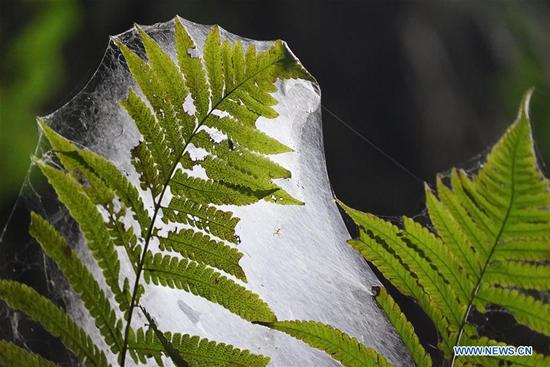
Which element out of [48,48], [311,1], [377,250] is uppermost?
[311,1]

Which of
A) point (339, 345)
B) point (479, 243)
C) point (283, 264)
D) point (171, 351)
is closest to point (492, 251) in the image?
Result: point (479, 243)

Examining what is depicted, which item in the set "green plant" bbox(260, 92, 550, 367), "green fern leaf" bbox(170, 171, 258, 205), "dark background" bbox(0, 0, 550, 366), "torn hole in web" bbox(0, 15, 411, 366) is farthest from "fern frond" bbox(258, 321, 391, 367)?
"dark background" bbox(0, 0, 550, 366)

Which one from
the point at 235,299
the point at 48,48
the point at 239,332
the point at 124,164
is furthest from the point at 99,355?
the point at 48,48

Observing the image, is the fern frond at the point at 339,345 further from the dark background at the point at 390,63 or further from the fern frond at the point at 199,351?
the dark background at the point at 390,63

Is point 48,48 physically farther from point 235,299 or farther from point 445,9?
point 445,9

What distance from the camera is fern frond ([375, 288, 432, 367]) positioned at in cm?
49

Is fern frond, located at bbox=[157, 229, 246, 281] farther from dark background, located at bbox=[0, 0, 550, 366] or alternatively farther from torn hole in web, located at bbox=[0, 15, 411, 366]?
dark background, located at bbox=[0, 0, 550, 366]

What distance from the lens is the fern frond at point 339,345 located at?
0.48 m

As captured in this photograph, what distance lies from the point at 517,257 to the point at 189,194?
0.24 metres

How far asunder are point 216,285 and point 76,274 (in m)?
0.10

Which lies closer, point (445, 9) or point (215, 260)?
point (215, 260)

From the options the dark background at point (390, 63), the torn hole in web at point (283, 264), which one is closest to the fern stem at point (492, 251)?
the torn hole in web at point (283, 264)

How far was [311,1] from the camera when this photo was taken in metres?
3.74

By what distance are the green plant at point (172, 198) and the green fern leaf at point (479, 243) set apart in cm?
10
